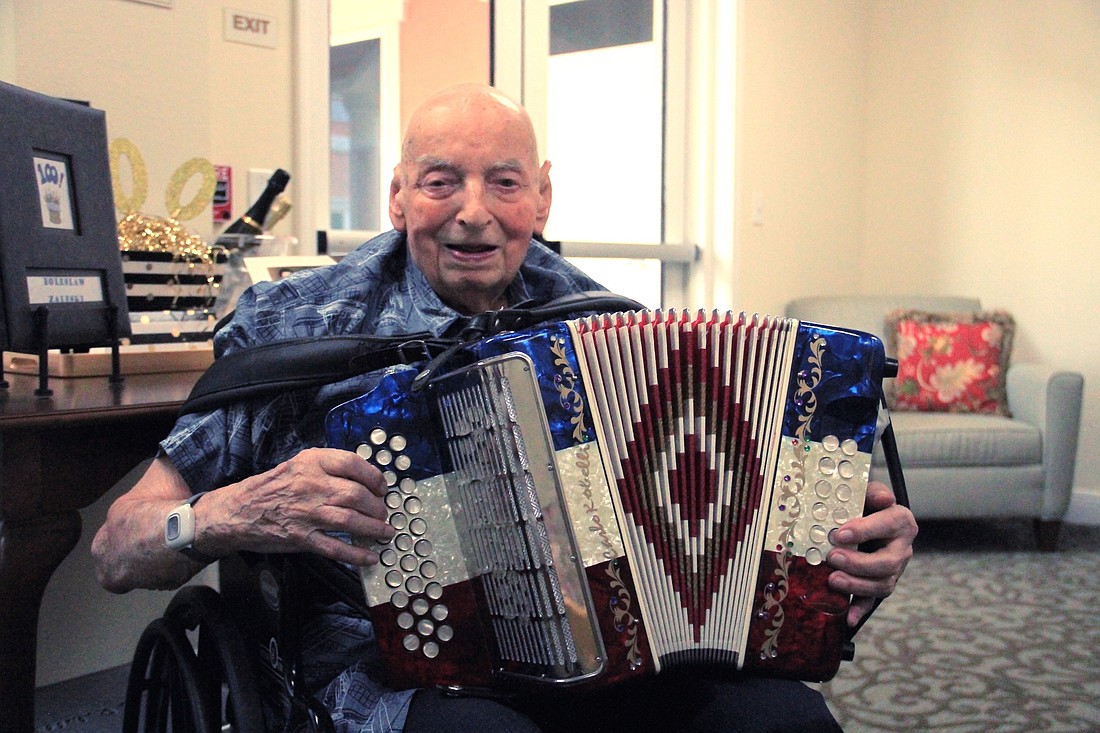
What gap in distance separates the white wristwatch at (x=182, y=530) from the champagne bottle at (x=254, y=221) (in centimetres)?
88

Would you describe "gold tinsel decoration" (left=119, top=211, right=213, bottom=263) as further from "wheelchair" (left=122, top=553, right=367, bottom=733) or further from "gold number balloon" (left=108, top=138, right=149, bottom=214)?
"wheelchair" (left=122, top=553, right=367, bottom=733)

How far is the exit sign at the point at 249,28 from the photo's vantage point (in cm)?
232

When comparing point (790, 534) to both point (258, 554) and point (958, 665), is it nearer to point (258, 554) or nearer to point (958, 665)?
point (258, 554)

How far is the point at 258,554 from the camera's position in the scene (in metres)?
1.13

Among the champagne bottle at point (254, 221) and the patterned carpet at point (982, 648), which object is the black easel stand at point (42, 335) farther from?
the patterned carpet at point (982, 648)

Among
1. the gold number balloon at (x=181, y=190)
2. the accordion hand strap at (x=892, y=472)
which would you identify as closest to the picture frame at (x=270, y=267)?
the gold number balloon at (x=181, y=190)

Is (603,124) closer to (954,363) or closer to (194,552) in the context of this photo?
(954,363)

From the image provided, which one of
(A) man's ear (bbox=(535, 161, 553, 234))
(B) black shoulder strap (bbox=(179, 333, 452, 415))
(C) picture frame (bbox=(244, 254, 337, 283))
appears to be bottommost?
(B) black shoulder strap (bbox=(179, 333, 452, 415))

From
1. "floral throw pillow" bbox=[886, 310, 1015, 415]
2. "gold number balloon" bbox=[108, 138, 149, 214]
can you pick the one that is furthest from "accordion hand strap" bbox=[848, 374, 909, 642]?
"floral throw pillow" bbox=[886, 310, 1015, 415]

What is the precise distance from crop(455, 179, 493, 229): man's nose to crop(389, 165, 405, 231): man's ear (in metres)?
0.10

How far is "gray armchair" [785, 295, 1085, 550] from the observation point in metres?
3.39

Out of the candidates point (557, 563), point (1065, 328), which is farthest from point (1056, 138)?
point (557, 563)

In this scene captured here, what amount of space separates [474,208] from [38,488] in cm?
58

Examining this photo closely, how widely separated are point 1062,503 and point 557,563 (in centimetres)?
297
